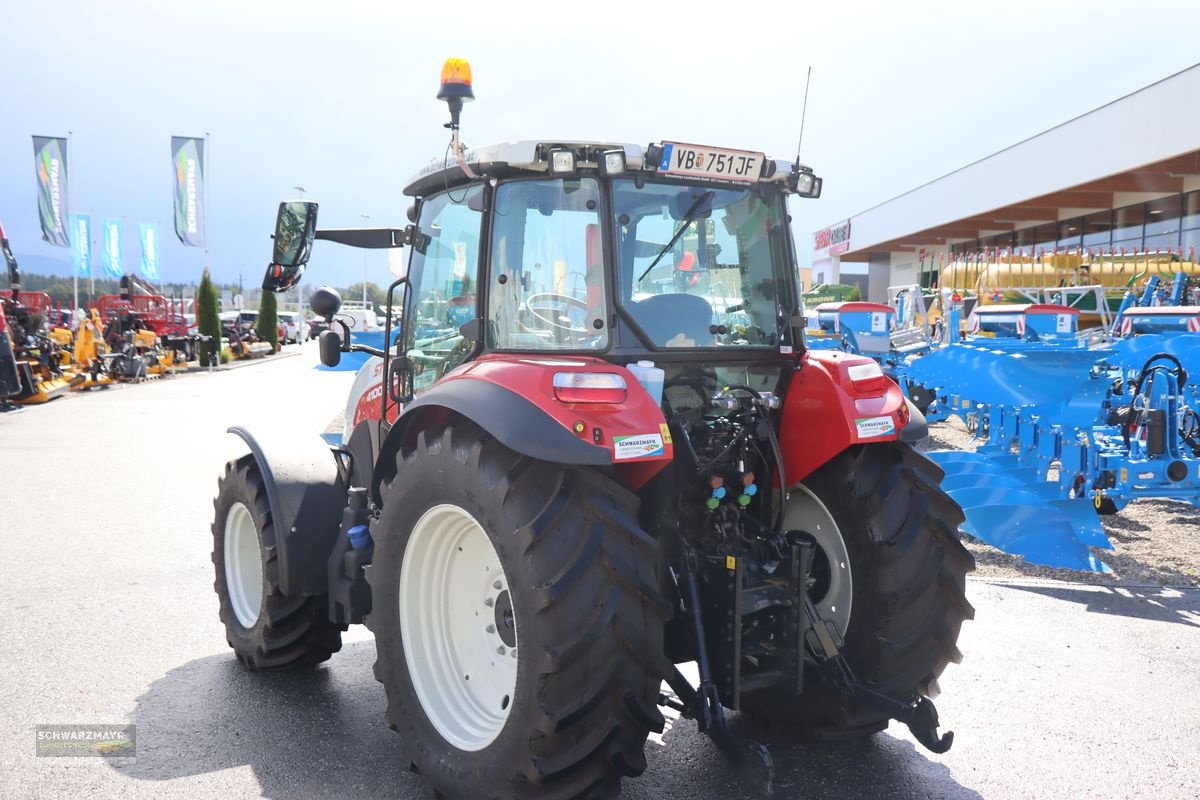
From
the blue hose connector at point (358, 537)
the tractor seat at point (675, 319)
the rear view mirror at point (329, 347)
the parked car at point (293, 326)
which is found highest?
the tractor seat at point (675, 319)

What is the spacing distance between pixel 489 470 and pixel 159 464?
28.6 feet

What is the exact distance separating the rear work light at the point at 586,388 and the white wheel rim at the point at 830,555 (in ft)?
3.80

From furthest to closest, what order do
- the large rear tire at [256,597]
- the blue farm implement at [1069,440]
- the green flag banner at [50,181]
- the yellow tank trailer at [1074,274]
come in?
1. the green flag banner at [50,181]
2. the yellow tank trailer at [1074,274]
3. the blue farm implement at [1069,440]
4. the large rear tire at [256,597]

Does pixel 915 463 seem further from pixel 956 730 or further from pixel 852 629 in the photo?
pixel 956 730

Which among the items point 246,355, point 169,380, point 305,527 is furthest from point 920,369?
point 246,355

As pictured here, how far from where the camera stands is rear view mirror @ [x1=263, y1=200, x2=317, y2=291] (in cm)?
364

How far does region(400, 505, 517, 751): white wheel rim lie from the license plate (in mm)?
1389

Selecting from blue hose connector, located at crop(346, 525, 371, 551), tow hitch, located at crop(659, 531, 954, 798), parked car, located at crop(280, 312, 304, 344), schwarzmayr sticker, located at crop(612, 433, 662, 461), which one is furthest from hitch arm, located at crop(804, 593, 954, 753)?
→ parked car, located at crop(280, 312, 304, 344)

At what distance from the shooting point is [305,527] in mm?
3859

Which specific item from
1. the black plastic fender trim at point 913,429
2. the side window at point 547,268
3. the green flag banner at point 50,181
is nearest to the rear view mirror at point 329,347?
the side window at point 547,268

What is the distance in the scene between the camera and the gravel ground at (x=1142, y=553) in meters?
6.02

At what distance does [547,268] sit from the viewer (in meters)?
3.25

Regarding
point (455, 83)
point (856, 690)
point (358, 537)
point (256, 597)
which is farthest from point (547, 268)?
point (256, 597)

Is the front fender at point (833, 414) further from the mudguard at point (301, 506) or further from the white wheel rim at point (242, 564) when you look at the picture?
the white wheel rim at point (242, 564)
